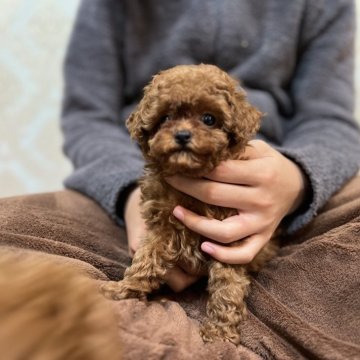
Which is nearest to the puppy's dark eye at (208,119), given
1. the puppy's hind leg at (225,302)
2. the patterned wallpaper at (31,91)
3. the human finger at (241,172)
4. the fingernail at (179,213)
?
the human finger at (241,172)

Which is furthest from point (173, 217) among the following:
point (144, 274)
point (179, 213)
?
point (144, 274)

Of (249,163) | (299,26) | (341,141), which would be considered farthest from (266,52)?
(249,163)

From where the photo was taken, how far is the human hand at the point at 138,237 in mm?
1225

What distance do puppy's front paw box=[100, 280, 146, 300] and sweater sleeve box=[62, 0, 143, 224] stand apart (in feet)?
2.20

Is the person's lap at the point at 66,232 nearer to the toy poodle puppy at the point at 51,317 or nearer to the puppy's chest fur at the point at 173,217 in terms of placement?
the puppy's chest fur at the point at 173,217

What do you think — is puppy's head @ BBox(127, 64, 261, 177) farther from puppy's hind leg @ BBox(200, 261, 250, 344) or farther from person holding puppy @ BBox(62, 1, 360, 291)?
person holding puppy @ BBox(62, 1, 360, 291)

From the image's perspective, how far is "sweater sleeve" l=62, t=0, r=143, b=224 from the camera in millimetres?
1774

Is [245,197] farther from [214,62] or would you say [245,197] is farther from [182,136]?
[214,62]

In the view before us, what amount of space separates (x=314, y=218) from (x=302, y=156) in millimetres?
183

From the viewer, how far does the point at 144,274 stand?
114 cm

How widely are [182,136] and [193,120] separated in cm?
7

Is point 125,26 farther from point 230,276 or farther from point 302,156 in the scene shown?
point 230,276

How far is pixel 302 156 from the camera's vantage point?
1.40 m

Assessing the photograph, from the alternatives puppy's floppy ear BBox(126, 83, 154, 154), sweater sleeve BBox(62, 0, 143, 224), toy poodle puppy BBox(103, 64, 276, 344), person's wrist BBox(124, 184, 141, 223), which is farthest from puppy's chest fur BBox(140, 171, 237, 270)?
sweater sleeve BBox(62, 0, 143, 224)
